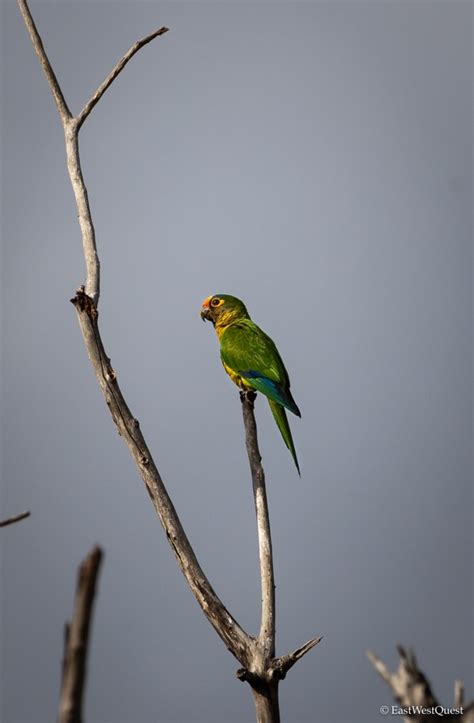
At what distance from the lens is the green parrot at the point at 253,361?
473cm

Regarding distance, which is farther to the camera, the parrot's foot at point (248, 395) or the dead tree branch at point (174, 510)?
the parrot's foot at point (248, 395)

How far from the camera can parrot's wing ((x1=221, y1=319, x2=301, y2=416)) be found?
15.6 ft

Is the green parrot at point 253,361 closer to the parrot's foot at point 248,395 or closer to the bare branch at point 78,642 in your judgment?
the parrot's foot at point 248,395

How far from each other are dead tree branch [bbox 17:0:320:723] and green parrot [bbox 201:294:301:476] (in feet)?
1.97

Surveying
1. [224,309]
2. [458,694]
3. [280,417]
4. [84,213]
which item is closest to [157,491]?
[280,417]

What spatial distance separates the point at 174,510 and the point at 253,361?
54.1 inches

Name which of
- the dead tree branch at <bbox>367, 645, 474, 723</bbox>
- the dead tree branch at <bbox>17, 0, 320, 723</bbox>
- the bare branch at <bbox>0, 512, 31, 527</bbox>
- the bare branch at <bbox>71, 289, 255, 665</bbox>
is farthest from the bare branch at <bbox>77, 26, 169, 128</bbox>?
the dead tree branch at <bbox>367, 645, 474, 723</bbox>

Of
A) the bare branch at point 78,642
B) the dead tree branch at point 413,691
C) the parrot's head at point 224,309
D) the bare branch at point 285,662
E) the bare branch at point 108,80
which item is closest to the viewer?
the bare branch at point 78,642

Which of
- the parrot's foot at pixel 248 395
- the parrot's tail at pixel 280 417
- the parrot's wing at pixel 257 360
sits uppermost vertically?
the parrot's wing at pixel 257 360

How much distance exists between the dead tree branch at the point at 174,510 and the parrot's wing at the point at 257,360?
24.8 inches

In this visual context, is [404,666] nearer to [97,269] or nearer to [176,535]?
[176,535]

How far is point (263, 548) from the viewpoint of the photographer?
379cm

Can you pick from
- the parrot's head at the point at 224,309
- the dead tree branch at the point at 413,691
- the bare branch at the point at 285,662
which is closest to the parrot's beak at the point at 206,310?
the parrot's head at the point at 224,309

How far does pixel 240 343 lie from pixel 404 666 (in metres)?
3.14
